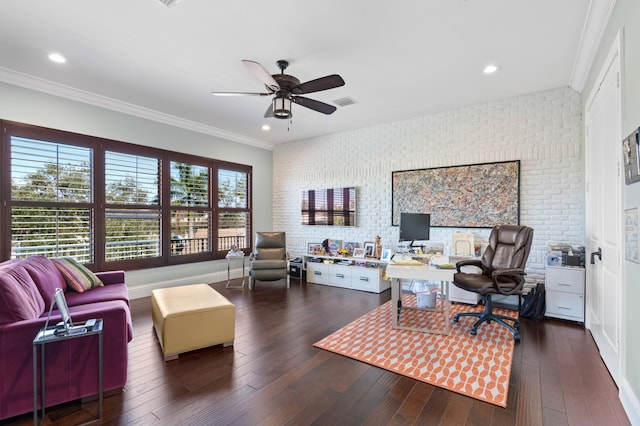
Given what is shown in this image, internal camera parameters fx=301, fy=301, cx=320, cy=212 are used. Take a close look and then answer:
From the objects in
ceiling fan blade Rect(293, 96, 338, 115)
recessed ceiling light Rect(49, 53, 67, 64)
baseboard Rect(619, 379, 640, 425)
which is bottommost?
baseboard Rect(619, 379, 640, 425)

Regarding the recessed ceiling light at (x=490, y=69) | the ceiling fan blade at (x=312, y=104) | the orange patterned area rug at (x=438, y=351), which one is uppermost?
the recessed ceiling light at (x=490, y=69)

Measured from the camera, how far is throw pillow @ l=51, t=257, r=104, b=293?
10.3ft

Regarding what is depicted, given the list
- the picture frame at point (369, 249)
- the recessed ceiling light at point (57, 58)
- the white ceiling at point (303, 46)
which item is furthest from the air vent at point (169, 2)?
the picture frame at point (369, 249)

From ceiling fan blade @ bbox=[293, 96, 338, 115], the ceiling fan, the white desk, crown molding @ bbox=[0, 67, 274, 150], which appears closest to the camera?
the ceiling fan

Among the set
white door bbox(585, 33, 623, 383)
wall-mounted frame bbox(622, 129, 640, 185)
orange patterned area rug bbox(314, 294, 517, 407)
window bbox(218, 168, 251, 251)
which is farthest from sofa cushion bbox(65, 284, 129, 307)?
white door bbox(585, 33, 623, 383)

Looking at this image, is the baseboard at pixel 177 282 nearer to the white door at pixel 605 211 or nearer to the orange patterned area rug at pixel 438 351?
the orange patterned area rug at pixel 438 351

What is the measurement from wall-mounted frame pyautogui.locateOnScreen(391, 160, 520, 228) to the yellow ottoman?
11.0 feet

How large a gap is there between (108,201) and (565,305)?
241 inches

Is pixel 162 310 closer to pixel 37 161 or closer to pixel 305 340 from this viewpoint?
pixel 305 340

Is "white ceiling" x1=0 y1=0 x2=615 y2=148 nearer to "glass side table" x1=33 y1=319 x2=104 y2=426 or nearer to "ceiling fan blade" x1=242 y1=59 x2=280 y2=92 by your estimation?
"ceiling fan blade" x1=242 y1=59 x2=280 y2=92

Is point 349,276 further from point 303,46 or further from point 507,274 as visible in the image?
point 303,46

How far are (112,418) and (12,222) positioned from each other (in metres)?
3.16

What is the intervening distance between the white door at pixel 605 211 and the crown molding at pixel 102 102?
214 inches

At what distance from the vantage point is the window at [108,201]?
3668 mm
